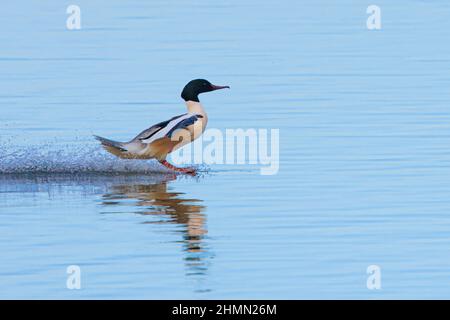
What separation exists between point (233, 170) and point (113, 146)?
4.55 ft

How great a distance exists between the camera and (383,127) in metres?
22.2

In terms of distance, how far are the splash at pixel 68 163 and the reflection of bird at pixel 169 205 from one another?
26.2 inches

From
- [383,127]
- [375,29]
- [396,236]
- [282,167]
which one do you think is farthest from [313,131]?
[375,29]

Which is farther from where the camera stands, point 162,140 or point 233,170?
point 233,170

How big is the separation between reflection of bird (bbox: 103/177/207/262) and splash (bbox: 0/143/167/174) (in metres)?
0.66

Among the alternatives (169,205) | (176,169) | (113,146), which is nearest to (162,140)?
(176,169)

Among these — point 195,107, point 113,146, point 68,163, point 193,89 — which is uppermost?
point 193,89

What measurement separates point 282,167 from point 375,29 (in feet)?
53.7

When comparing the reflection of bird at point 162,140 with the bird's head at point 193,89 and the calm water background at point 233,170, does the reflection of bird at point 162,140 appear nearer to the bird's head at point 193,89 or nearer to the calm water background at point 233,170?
the calm water background at point 233,170

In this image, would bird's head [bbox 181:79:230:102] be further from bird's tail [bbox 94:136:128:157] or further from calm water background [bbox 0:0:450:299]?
bird's tail [bbox 94:136:128:157]

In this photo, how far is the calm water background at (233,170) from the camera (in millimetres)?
13914

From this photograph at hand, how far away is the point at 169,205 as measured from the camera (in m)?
17.2

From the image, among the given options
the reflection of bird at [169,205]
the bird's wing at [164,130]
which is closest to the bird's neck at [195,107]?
A: the bird's wing at [164,130]

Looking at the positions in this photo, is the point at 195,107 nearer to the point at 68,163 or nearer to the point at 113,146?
the point at 113,146
